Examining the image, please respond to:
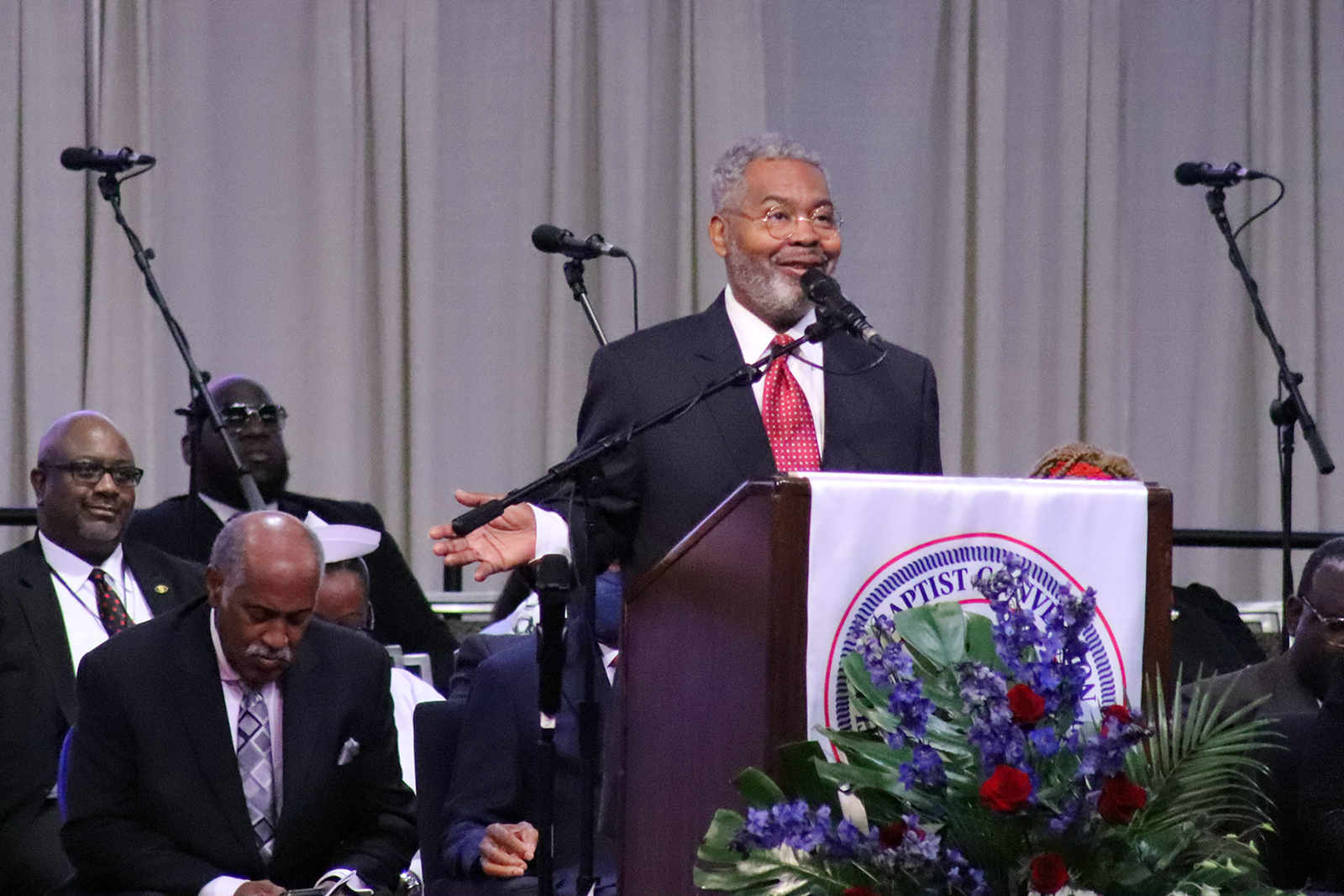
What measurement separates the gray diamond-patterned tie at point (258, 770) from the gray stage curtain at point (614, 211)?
11.0 ft

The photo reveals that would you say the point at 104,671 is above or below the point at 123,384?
below

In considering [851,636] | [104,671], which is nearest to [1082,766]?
[851,636]

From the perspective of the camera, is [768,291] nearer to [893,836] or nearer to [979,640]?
[979,640]

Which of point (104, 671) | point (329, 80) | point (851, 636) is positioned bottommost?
point (104, 671)

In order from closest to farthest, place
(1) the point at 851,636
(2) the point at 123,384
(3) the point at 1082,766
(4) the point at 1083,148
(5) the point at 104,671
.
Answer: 1. (3) the point at 1082,766
2. (1) the point at 851,636
3. (5) the point at 104,671
4. (2) the point at 123,384
5. (4) the point at 1083,148

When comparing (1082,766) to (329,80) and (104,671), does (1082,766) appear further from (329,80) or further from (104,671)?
(329,80)

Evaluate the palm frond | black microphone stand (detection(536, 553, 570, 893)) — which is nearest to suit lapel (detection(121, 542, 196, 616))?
black microphone stand (detection(536, 553, 570, 893))

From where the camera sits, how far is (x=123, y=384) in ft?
23.1

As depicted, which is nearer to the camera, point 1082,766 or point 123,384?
point 1082,766

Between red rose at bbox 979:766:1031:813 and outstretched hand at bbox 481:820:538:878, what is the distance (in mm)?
1871

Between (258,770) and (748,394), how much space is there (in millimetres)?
1457

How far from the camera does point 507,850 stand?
351 centimetres

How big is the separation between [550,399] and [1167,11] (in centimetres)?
296

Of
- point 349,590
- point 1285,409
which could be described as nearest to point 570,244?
point 349,590
